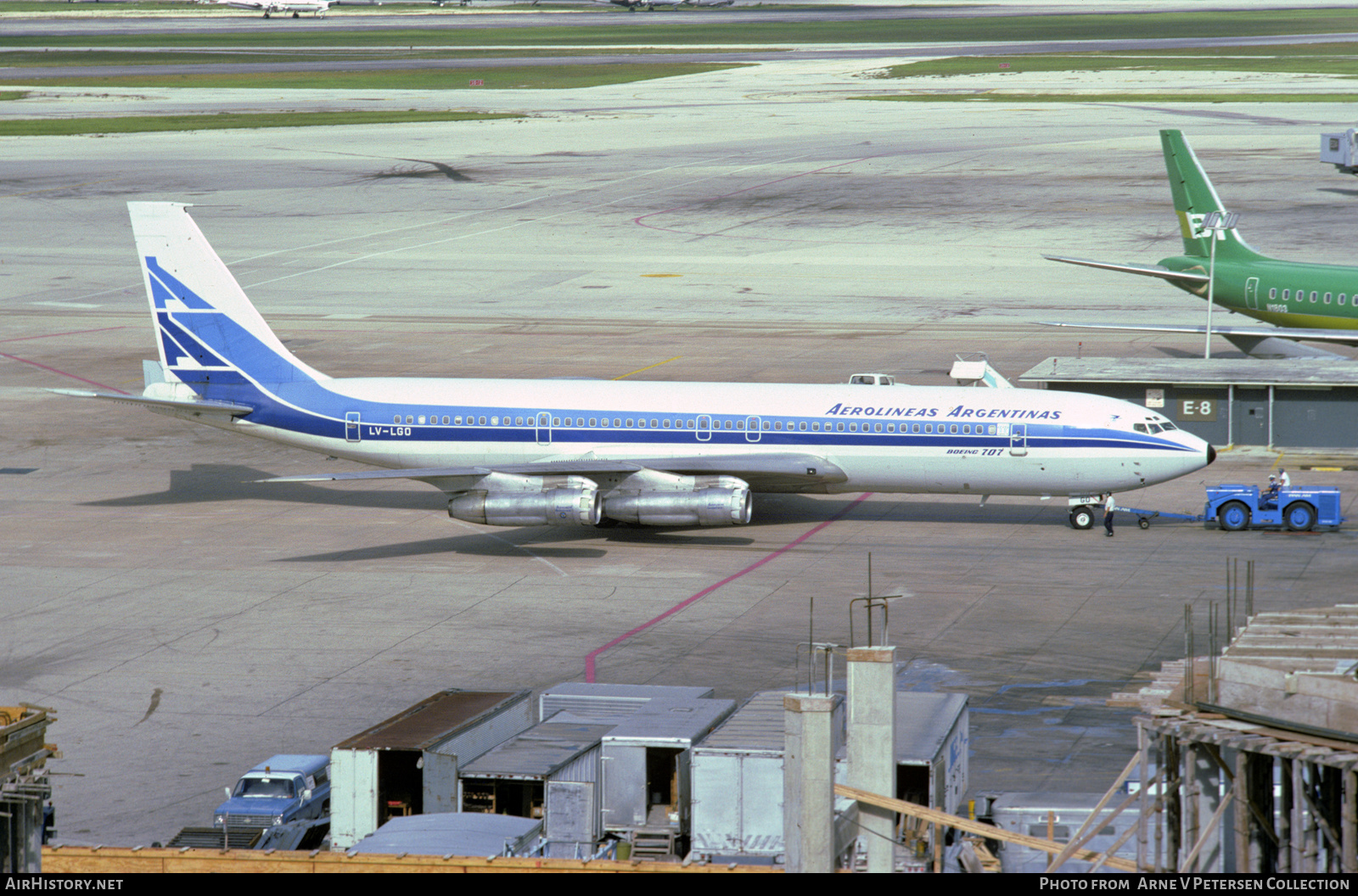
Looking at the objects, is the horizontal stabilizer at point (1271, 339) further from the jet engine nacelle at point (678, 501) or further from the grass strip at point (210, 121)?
the grass strip at point (210, 121)

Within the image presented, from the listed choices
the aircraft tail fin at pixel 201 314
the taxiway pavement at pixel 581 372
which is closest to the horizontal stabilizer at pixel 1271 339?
the taxiway pavement at pixel 581 372

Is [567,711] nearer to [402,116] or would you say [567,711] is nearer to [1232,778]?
[1232,778]

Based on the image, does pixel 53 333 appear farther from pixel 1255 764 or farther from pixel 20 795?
pixel 1255 764

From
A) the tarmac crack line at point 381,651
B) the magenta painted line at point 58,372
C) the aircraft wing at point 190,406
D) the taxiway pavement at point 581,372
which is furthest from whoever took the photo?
the magenta painted line at point 58,372

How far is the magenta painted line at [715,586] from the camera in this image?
3672cm

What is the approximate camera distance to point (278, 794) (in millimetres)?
27562

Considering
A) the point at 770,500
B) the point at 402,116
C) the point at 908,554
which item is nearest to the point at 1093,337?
the point at 770,500

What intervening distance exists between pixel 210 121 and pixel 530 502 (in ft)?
419

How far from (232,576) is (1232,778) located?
31.9m

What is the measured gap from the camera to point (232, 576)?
4409cm

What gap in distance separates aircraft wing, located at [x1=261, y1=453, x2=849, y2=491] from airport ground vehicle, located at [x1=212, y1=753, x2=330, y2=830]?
59.9 feet

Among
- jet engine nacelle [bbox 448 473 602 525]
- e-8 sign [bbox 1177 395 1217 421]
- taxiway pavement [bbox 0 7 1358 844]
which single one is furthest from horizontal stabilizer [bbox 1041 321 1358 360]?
jet engine nacelle [bbox 448 473 602 525]

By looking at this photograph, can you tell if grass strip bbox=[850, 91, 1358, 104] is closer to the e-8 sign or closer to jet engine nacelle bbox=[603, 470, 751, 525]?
the e-8 sign

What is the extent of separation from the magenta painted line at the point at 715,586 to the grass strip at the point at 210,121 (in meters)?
118
